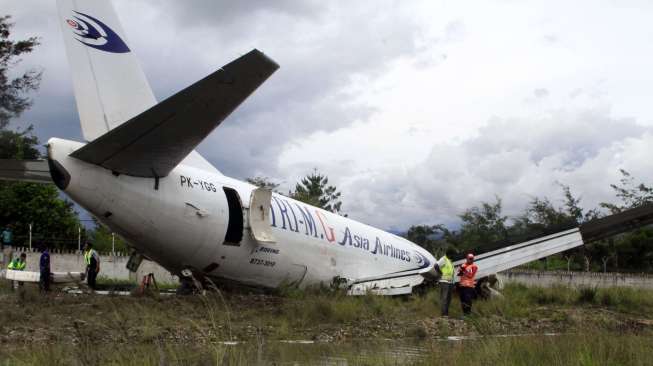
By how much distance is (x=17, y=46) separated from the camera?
3041cm

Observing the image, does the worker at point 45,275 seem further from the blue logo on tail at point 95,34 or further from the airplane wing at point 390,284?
the airplane wing at point 390,284

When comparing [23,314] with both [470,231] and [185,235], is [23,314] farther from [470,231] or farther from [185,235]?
[470,231]

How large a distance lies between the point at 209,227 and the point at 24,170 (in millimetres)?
3561

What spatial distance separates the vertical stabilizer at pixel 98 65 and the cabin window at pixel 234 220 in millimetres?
2538

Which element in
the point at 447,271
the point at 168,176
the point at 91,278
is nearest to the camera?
the point at 168,176

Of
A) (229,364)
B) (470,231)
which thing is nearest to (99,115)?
(229,364)

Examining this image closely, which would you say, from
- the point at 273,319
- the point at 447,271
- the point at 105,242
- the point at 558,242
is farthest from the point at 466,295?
the point at 105,242

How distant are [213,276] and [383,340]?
16.0ft

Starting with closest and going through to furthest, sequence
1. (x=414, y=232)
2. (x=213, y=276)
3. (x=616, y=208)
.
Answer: (x=213, y=276)
(x=616, y=208)
(x=414, y=232)

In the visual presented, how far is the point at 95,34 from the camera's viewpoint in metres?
12.0

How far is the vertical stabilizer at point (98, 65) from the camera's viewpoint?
459 inches

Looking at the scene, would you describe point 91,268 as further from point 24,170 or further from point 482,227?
point 482,227

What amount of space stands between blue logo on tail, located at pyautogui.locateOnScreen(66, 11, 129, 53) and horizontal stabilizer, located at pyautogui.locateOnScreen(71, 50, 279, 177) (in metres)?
2.40

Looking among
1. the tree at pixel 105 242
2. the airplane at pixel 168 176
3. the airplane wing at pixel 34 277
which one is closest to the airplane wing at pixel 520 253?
the airplane at pixel 168 176
